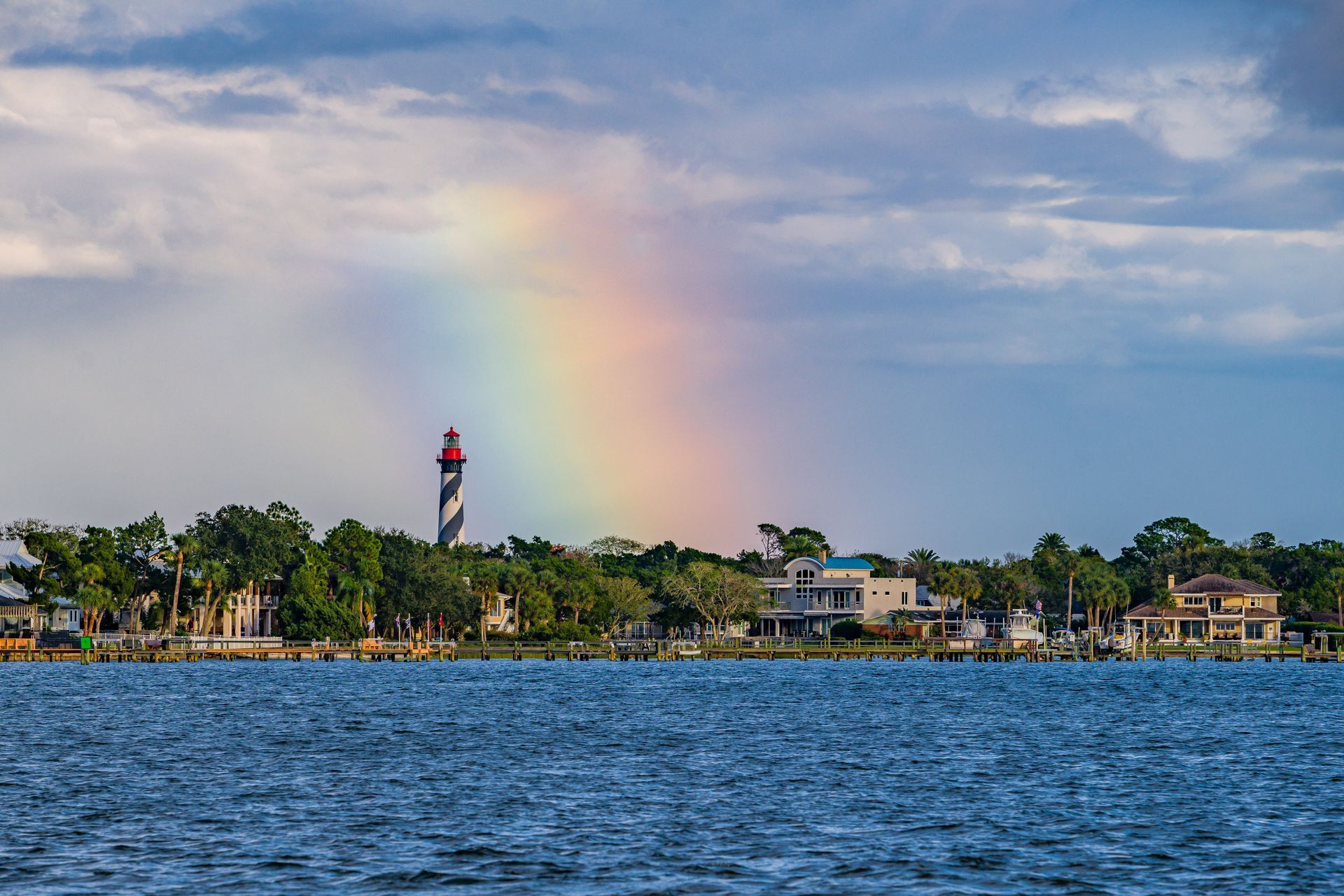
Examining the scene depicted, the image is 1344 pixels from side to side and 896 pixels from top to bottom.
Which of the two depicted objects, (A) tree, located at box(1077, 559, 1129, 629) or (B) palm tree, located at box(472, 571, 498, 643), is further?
(A) tree, located at box(1077, 559, 1129, 629)

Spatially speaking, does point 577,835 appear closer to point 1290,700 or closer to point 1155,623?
point 1290,700

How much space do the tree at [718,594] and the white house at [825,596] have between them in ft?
40.3

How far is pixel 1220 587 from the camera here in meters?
190

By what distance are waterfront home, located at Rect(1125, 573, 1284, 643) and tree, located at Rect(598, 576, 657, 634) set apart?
5836 cm

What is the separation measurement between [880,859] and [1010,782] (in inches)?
587

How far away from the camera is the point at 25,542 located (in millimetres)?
133750

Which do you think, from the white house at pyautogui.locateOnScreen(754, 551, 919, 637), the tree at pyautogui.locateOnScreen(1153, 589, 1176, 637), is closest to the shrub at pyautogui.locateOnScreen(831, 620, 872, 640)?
the white house at pyautogui.locateOnScreen(754, 551, 919, 637)

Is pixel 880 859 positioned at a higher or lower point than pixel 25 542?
lower

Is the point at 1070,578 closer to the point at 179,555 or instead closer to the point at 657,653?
the point at 657,653

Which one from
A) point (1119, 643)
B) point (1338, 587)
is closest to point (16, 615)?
point (1119, 643)

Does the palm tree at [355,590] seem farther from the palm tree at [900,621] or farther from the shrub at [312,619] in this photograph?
the palm tree at [900,621]

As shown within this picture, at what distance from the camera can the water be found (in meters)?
31.5

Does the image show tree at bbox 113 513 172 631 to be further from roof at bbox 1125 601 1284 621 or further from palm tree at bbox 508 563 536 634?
roof at bbox 1125 601 1284 621

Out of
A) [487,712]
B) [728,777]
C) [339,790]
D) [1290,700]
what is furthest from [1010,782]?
[1290,700]
